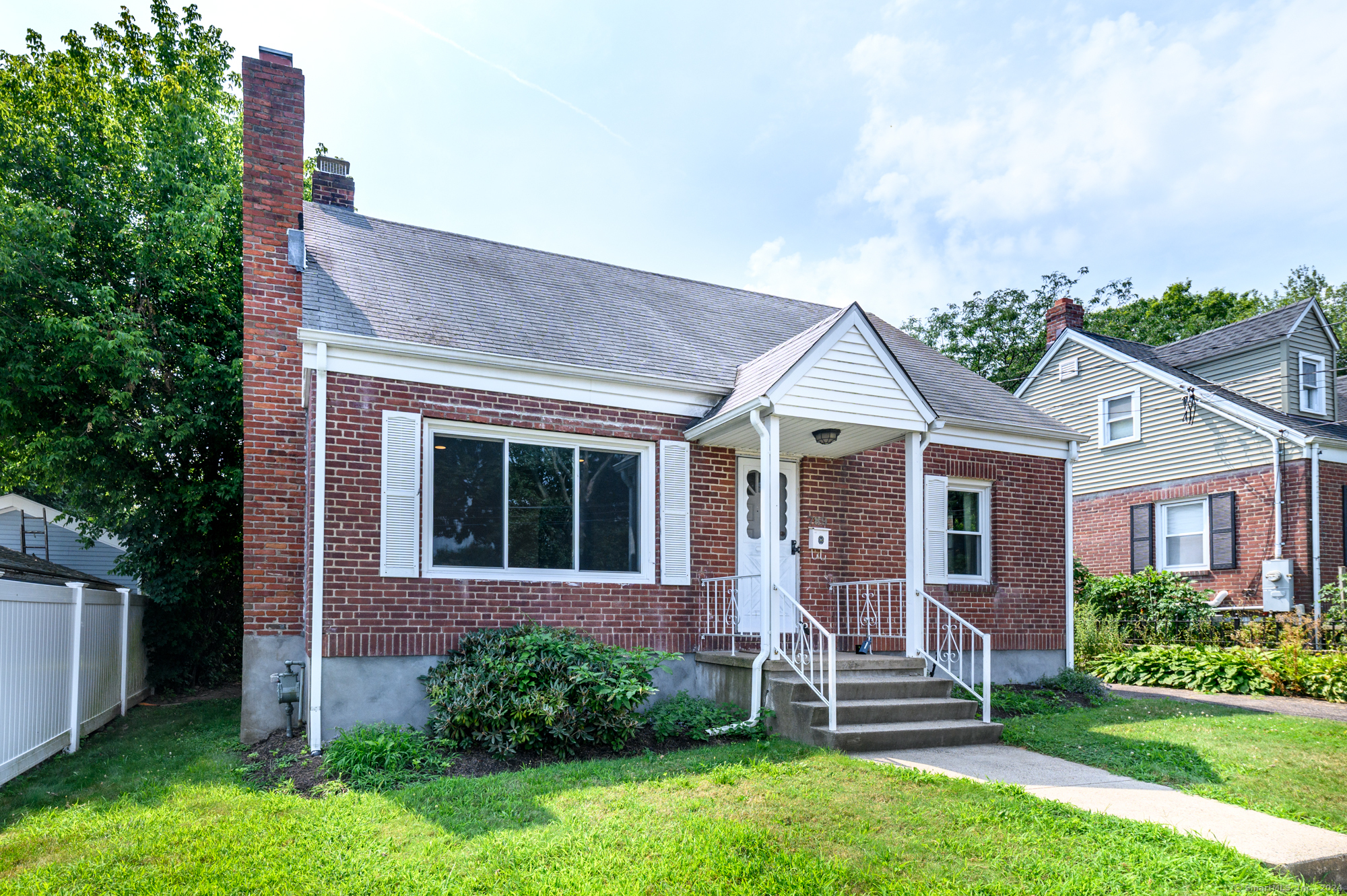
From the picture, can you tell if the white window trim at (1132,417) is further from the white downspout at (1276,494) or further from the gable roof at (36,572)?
the gable roof at (36,572)

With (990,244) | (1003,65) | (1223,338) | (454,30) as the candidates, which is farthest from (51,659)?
(990,244)

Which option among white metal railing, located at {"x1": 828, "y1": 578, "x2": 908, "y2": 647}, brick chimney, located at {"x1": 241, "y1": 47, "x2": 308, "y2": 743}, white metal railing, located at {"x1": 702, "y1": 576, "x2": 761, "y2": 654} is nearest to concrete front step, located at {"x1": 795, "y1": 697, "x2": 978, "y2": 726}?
white metal railing, located at {"x1": 702, "y1": 576, "x2": 761, "y2": 654}

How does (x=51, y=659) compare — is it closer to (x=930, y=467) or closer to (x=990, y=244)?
(x=930, y=467)

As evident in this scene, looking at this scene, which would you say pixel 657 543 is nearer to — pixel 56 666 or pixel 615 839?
pixel 615 839

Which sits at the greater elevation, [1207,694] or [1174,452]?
[1174,452]

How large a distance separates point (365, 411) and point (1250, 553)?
15987mm

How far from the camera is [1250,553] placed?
15672 millimetres

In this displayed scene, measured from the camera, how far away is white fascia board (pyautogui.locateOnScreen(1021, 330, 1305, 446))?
1539 cm

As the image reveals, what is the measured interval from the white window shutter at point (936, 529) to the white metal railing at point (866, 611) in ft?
2.69

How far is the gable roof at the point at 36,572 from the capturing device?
8828mm

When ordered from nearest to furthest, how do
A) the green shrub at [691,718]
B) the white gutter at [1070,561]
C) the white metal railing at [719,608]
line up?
the green shrub at [691,718] < the white metal railing at [719,608] < the white gutter at [1070,561]

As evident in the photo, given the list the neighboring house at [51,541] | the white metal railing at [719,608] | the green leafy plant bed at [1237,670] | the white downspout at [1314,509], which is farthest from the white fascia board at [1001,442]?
the neighboring house at [51,541]

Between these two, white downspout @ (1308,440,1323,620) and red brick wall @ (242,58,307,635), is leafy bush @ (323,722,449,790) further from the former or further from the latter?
white downspout @ (1308,440,1323,620)

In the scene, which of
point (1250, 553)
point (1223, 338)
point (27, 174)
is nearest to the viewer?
point (27, 174)
